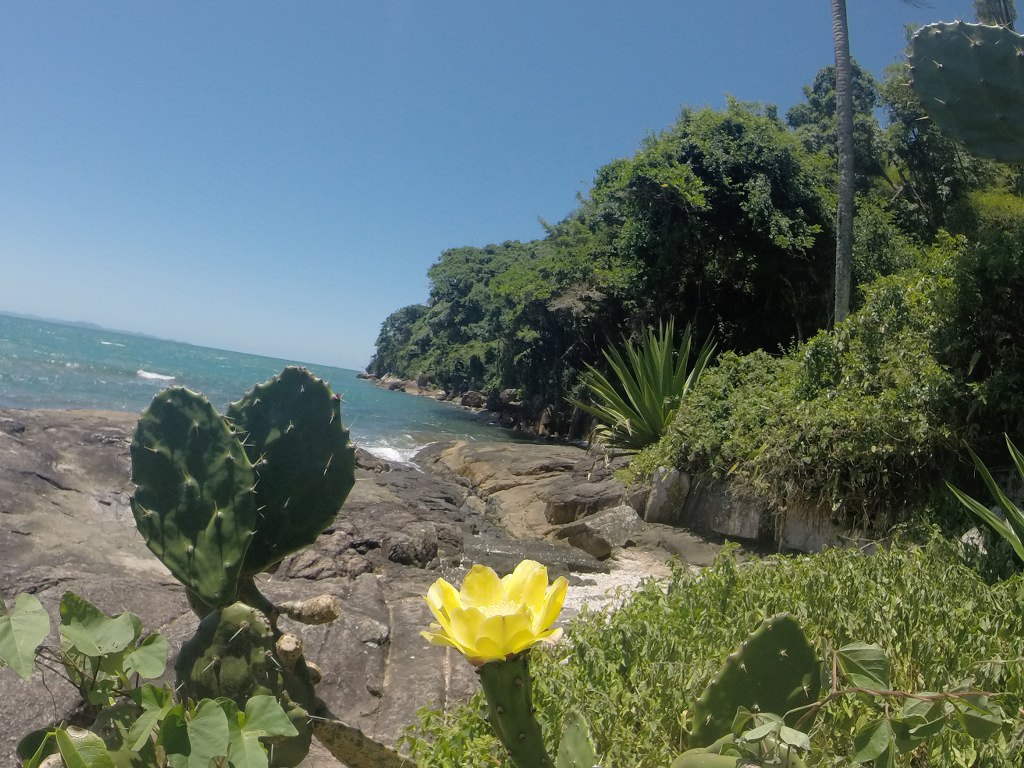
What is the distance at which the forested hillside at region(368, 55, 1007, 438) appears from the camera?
47.1 ft

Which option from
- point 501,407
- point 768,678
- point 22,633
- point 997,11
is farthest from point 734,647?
point 501,407

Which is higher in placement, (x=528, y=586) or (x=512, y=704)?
(x=528, y=586)

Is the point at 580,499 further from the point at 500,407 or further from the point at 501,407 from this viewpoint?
the point at 500,407

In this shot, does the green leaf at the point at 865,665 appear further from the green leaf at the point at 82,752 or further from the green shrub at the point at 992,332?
the green shrub at the point at 992,332

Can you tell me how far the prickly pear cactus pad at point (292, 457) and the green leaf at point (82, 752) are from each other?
1.20 m

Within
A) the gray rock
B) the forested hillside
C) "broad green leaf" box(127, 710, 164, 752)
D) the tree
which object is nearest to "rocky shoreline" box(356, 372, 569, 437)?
the forested hillside

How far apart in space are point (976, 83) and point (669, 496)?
4.20m

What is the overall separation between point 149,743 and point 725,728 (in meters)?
0.95

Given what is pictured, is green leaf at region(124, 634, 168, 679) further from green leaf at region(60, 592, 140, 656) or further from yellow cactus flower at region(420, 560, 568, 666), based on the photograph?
yellow cactus flower at region(420, 560, 568, 666)

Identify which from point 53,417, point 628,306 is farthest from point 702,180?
point 53,417

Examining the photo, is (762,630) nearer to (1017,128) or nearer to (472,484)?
(1017,128)

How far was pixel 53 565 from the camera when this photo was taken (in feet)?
14.1

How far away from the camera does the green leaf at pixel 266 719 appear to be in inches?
45.9

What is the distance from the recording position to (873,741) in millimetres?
909
